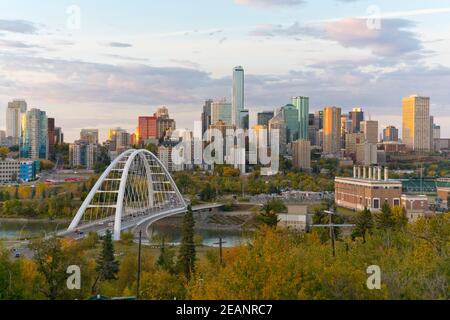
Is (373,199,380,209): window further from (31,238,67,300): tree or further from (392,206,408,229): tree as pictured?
(31,238,67,300): tree

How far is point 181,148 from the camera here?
117ft

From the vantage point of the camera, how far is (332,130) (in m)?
42.4

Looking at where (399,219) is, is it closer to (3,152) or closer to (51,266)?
(51,266)

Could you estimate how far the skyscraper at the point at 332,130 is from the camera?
41.5m

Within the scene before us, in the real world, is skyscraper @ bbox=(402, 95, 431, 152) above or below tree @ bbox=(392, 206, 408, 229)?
above

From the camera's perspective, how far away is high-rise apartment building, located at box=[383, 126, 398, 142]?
44.5 meters

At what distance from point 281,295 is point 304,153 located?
3071 centimetres

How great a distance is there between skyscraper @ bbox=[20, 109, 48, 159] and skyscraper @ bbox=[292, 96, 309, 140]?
1715 centimetres

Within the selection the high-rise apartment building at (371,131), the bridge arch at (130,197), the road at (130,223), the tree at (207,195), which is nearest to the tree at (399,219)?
the road at (130,223)

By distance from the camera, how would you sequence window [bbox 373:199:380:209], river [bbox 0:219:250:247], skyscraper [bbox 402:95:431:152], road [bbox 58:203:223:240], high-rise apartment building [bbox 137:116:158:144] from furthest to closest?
high-rise apartment building [bbox 137:116:158:144], skyscraper [bbox 402:95:431:152], window [bbox 373:199:380:209], river [bbox 0:219:250:247], road [bbox 58:203:223:240]

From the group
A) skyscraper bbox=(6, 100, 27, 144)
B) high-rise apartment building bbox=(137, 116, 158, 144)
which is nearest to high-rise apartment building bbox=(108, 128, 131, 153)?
high-rise apartment building bbox=(137, 116, 158, 144)

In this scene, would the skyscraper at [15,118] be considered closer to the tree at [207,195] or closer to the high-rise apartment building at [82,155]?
the high-rise apartment building at [82,155]

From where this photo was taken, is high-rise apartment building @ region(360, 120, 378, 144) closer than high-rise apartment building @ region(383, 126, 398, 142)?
Yes

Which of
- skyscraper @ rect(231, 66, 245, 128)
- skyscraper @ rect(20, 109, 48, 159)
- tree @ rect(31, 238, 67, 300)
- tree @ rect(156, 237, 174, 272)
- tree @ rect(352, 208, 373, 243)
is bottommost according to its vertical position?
tree @ rect(156, 237, 174, 272)
